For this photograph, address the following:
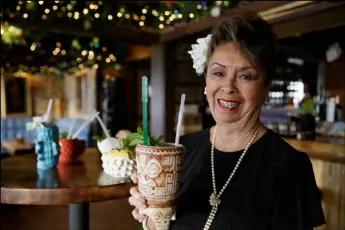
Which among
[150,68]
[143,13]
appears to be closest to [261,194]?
[143,13]

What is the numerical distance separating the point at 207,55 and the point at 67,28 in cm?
393

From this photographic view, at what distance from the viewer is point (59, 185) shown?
1657 millimetres

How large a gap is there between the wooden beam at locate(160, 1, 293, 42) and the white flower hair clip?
180cm

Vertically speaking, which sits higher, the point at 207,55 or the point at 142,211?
the point at 207,55

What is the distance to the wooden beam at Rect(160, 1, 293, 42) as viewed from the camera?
141 inches

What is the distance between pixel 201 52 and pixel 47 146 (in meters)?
1.27

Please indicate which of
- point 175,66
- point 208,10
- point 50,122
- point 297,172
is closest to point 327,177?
point 297,172

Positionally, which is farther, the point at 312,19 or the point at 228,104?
the point at 312,19

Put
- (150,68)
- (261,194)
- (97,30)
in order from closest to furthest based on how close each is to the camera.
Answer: (261,194), (97,30), (150,68)

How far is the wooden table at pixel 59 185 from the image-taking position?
5.24 ft

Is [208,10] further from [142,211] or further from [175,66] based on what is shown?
[142,211]

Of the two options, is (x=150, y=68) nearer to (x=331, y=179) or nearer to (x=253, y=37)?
(x=331, y=179)

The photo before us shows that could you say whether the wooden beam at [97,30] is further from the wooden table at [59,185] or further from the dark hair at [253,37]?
the dark hair at [253,37]

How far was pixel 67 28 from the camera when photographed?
4.60 metres
